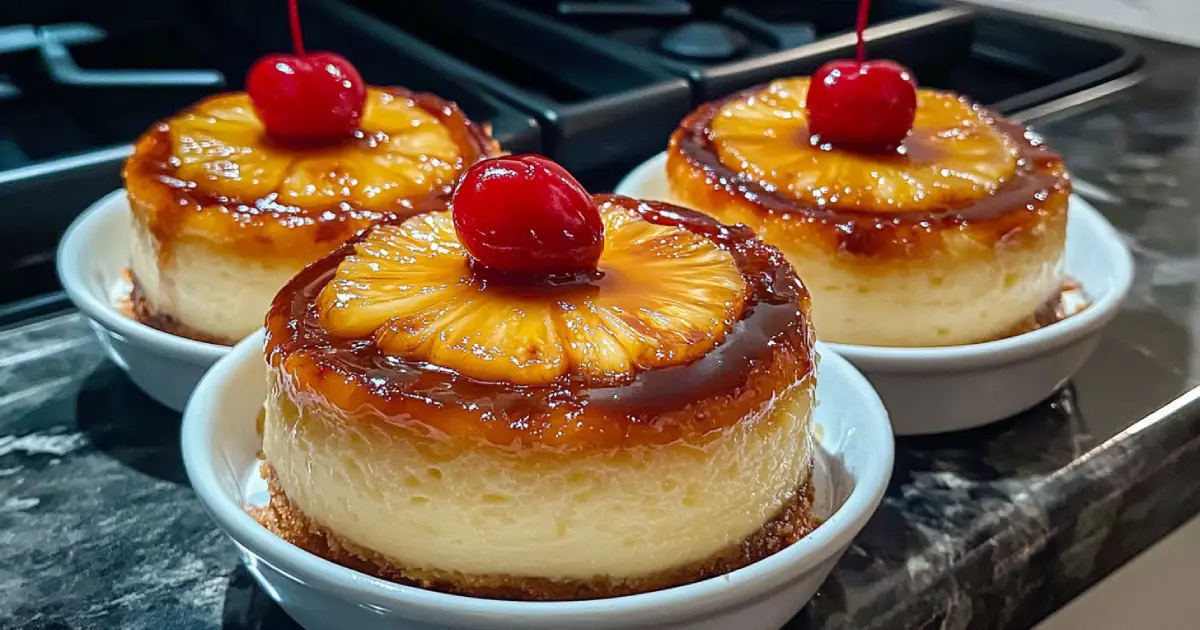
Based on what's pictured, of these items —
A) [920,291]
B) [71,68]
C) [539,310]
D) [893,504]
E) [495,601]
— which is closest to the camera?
[495,601]

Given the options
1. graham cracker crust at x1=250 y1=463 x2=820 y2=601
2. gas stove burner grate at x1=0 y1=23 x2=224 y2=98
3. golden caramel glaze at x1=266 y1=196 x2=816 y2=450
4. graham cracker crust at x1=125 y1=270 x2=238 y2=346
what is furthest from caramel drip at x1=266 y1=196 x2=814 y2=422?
gas stove burner grate at x1=0 y1=23 x2=224 y2=98

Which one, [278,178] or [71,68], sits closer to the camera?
[278,178]

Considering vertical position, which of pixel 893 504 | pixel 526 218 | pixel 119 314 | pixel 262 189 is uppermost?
pixel 526 218

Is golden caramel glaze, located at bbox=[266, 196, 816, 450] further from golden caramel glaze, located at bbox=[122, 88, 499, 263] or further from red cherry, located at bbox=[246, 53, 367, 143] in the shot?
red cherry, located at bbox=[246, 53, 367, 143]

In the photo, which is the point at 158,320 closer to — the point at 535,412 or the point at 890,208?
the point at 535,412

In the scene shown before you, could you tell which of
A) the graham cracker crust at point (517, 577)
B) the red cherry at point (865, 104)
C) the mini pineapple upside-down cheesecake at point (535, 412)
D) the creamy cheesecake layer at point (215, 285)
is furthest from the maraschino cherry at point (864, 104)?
the creamy cheesecake layer at point (215, 285)

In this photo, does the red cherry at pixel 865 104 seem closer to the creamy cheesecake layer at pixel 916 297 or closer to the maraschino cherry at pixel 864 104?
the maraschino cherry at pixel 864 104

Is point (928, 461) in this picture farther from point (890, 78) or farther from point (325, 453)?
point (325, 453)

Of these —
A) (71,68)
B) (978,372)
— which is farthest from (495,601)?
(71,68)

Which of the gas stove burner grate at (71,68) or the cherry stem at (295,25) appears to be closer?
the cherry stem at (295,25)
